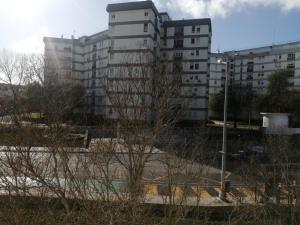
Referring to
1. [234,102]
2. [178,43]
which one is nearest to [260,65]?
[234,102]

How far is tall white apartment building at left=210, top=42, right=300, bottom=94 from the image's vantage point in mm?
67875

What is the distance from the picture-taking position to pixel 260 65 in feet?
245

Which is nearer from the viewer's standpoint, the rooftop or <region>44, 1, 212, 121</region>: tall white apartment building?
the rooftop

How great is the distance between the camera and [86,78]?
7006cm

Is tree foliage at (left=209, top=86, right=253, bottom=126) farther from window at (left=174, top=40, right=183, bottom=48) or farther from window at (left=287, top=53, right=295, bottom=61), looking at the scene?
window at (left=287, top=53, right=295, bottom=61)

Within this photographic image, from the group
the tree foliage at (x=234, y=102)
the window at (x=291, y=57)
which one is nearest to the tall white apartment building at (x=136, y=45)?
the tree foliage at (x=234, y=102)

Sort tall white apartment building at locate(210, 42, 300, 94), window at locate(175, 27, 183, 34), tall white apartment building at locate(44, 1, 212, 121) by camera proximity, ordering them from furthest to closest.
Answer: tall white apartment building at locate(210, 42, 300, 94), window at locate(175, 27, 183, 34), tall white apartment building at locate(44, 1, 212, 121)

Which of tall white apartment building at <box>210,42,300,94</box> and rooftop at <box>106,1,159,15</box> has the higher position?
rooftop at <box>106,1,159,15</box>

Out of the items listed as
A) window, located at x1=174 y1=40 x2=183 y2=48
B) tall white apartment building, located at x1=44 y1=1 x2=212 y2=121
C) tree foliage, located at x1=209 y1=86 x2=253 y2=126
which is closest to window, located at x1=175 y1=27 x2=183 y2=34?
tall white apartment building, located at x1=44 y1=1 x2=212 y2=121

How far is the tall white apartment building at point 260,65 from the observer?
2672 inches

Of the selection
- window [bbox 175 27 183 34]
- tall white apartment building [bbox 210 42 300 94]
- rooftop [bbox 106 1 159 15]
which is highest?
rooftop [bbox 106 1 159 15]

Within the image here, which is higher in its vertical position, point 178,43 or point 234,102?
point 178,43

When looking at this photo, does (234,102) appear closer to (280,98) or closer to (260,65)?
(280,98)

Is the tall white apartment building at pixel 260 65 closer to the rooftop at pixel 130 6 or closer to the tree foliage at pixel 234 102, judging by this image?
the tree foliage at pixel 234 102
